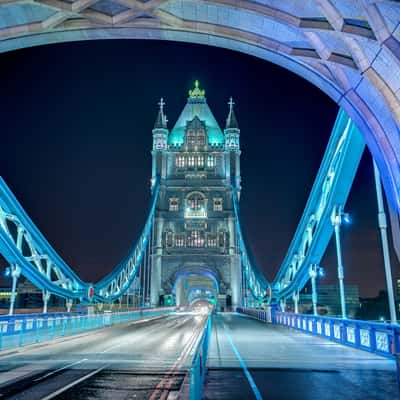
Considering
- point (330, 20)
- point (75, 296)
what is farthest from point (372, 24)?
point (75, 296)

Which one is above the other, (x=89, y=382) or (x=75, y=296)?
(x=75, y=296)

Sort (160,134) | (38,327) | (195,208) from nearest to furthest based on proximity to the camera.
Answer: (38,327) < (195,208) < (160,134)

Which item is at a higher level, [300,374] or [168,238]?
[168,238]

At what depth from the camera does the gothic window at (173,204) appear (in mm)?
89831

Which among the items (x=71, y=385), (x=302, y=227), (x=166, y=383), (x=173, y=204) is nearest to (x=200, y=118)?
(x=173, y=204)

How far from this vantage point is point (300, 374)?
11.0 m

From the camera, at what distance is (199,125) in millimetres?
98312

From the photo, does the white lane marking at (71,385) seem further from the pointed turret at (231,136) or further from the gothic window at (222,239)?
the pointed turret at (231,136)

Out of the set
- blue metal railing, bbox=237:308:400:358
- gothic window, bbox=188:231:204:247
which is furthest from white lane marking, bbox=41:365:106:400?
gothic window, bbox=188:231:204:247

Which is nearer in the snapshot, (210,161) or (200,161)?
(200,161)

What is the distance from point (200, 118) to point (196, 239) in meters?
32.4

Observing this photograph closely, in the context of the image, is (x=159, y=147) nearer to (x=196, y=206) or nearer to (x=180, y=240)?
(x=196, y=206)

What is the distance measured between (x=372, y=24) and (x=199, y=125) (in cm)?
8963

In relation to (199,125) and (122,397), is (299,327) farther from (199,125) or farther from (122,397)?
(199,125)
